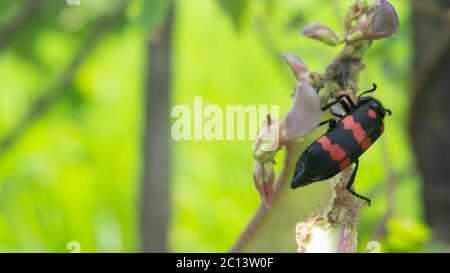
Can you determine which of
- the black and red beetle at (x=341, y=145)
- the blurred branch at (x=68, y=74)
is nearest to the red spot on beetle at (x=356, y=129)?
the black and red beetle at (x=341, y=145)

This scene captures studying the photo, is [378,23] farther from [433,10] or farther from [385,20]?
[433,10]

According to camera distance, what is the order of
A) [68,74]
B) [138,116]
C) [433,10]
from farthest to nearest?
[138,116], [68,74], [433,10]

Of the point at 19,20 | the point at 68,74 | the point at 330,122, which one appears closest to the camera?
the point at 330,122

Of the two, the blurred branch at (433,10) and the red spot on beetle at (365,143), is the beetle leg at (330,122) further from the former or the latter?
the blurred branch at (433,10)

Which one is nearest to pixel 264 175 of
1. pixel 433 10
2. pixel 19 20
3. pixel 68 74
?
pixel 433 10
